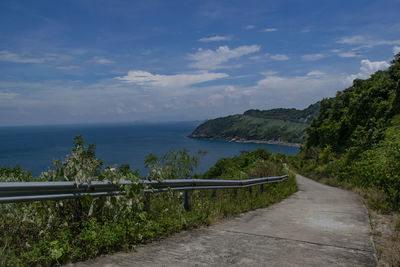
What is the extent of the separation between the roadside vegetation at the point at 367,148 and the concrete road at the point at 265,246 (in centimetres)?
48

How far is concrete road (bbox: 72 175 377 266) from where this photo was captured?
4.30 metres

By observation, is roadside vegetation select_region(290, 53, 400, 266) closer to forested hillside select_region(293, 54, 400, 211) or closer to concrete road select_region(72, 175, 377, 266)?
forested hillside select_region(293, 54, 400, 211)

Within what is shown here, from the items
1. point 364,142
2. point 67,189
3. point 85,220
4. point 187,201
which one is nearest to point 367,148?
point 364,142

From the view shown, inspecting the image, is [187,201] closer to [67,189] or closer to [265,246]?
[265,246]

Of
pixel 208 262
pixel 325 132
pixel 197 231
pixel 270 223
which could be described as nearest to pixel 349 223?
pixel 270 223

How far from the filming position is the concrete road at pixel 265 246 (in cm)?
430

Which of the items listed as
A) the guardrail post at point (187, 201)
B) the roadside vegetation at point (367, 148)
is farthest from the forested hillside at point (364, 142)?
the guardrail post at point (187, 201)

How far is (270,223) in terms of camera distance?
680 cm

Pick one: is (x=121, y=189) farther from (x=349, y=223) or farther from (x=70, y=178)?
(x=349, y=223)

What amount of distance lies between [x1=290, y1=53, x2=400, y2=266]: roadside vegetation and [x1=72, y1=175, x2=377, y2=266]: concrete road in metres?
0.48

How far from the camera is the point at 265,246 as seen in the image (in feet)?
16.5

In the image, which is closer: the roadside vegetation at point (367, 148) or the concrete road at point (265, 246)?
the concrete road at point (265, 246)

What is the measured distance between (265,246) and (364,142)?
20.4 metres

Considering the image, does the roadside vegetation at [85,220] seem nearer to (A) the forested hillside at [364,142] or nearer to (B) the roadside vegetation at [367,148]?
(B) the roadside vegetation at [367,148]
